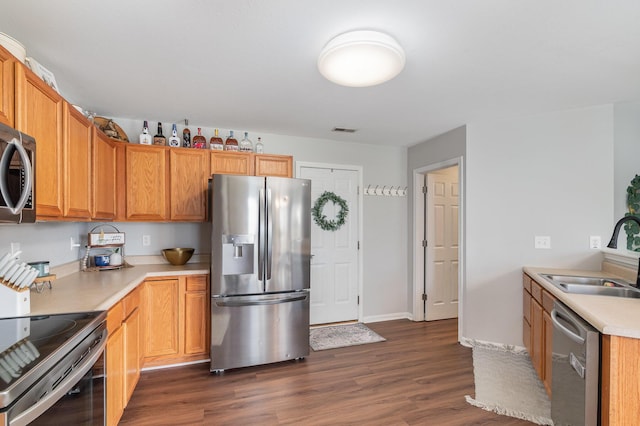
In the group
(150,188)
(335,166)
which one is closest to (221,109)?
(150,188)

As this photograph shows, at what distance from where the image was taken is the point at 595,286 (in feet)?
7.20

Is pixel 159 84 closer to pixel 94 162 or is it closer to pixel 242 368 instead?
pixel 94 162

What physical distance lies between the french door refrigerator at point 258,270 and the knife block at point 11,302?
1332 millimetres

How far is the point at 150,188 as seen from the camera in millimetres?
3047

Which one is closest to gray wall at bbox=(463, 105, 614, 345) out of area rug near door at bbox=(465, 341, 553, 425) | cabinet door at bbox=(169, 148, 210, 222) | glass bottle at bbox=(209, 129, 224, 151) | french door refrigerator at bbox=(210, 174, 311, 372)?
area rug near door at bbox=(465, 341, 553, 425)

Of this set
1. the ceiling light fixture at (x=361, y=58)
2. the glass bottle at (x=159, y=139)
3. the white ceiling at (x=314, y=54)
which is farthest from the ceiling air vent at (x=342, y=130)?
the glass bottle at (x=159, y=139)

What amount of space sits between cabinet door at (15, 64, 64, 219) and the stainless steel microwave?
0.18 meters

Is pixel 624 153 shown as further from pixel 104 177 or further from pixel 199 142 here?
pixel 104 177

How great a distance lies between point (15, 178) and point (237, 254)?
5.32 feet

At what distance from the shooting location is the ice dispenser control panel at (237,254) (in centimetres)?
272

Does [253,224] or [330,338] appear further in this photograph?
[330,338]

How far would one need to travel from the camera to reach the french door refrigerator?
8.91 feet

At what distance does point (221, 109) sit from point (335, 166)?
5.22 ft

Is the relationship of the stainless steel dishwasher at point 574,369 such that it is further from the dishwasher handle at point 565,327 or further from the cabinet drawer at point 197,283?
the cabinet drawer at point 197,283
